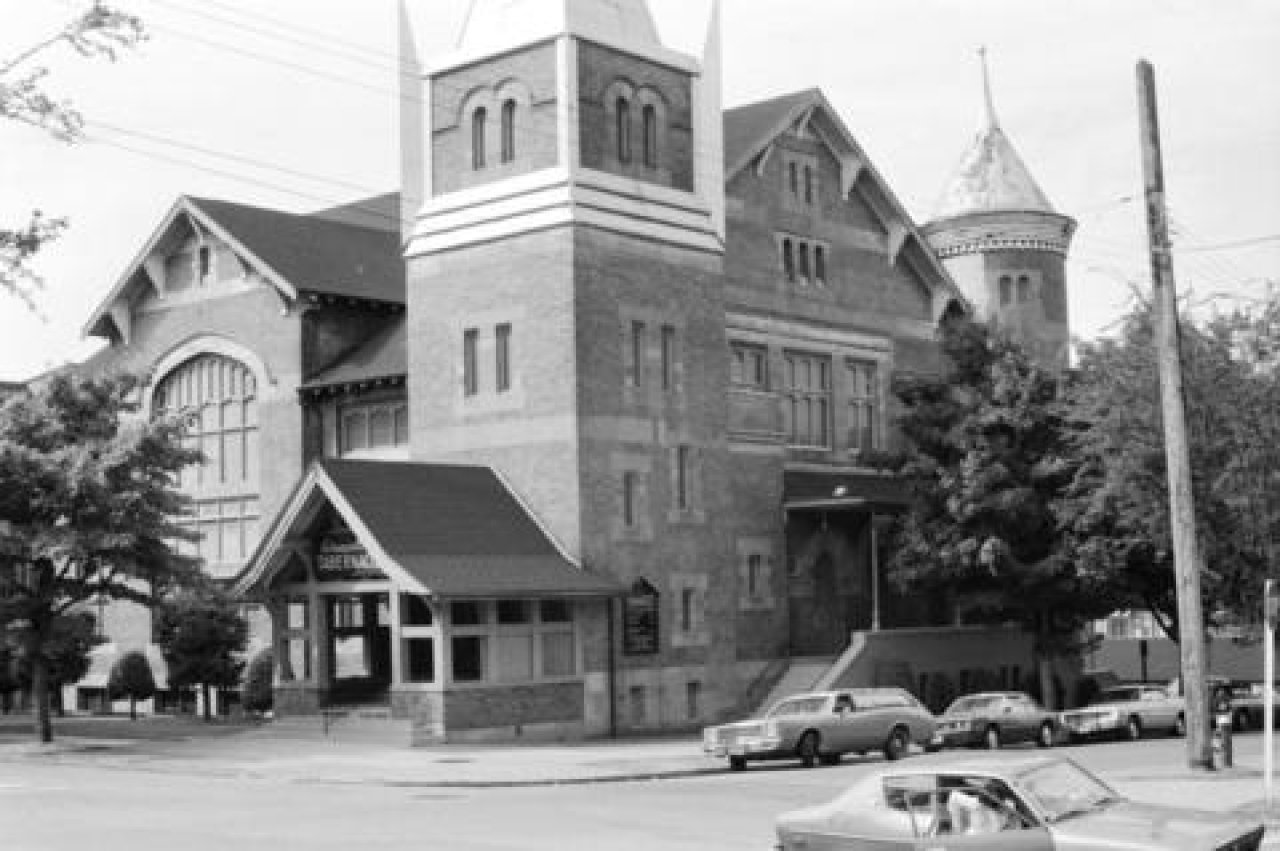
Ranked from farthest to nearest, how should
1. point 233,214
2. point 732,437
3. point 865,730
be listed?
1. point 233,214
2. point 732,437
3. point 865,730

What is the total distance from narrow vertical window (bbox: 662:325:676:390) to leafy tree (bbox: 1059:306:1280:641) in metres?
9.70

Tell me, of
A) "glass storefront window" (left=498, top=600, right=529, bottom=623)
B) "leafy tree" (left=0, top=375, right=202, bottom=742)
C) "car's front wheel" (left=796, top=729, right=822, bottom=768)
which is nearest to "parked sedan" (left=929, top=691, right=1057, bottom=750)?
"car's front wheel" (left=796, top=729, right=822, bottom=768)

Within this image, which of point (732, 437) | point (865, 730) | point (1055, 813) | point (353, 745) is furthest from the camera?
point (732, 437)

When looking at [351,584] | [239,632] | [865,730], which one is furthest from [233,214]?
[865,730]

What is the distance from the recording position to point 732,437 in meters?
45.3

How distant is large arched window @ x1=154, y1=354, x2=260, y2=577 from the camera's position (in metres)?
49.7

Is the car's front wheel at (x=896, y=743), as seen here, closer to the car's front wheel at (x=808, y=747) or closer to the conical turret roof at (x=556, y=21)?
the car's front wheel at (x=808, y=747)

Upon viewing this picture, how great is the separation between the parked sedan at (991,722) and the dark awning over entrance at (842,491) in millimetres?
8088

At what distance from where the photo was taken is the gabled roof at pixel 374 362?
46.0 m

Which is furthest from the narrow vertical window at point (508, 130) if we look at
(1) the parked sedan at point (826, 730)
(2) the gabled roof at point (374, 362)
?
(1) the parked sedan at point (826, 730)

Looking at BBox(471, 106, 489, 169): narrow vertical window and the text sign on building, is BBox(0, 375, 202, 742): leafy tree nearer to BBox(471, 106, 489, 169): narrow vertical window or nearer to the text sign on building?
BBox(471, 106, 489, 169): narrow vertical window

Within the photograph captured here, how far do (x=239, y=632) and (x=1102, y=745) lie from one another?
72.2 feet

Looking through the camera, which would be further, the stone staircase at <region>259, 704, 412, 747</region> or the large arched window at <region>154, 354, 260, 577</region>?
the large arched window at <region>154, 354, 260, 577</region>

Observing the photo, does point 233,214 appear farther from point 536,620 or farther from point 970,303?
point 970,303
